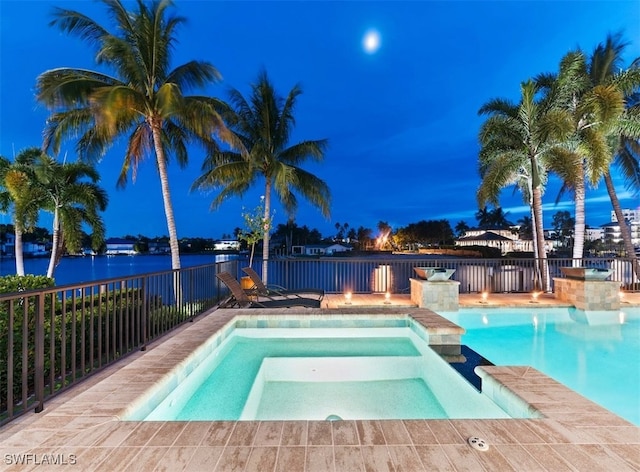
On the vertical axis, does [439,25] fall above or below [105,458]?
above

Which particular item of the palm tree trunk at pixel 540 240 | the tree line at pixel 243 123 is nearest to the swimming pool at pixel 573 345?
the palm tree trunk at pixel 540 240

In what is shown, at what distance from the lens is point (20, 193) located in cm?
1224

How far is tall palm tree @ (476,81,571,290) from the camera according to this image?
924cm

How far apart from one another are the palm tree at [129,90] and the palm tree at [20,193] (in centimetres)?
479

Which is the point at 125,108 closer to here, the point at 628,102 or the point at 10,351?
the point at 10,351

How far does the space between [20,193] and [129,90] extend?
337 inches

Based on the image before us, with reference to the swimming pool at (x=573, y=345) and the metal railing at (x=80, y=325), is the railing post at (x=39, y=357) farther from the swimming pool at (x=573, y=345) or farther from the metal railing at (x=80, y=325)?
the swimming pool at (x=573, y=345)

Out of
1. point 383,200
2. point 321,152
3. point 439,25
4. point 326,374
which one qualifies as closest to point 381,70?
point 439,25

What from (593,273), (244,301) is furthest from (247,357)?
(593,273)

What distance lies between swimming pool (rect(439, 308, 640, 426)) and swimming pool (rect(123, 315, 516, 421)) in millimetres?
1440

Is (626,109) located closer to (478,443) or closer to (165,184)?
(478,443)

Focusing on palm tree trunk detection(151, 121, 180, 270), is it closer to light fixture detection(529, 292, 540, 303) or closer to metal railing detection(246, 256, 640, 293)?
metal railing detection(246, 256, 640, 293)

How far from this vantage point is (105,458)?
1.79 meters

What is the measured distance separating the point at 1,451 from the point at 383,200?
60020 millimetres
